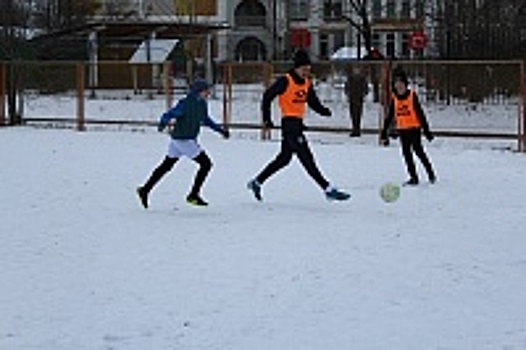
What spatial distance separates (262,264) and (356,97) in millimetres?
13831

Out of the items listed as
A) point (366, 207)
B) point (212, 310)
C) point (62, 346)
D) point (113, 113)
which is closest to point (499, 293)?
point (212, 310)

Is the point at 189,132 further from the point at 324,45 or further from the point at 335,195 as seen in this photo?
the point at 324,45

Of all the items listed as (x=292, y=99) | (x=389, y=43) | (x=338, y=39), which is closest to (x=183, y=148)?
(x=292, y=99)

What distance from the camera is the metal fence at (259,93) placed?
21.0m

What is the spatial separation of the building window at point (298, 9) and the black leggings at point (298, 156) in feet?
246

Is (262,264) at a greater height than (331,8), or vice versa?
(331,8)

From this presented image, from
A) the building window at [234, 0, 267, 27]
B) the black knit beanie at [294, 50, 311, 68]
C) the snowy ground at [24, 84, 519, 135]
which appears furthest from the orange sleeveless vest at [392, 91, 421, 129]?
the building window at [234, 0, 267, 27]

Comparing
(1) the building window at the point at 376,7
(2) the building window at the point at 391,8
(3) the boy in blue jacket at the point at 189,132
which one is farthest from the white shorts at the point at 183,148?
(2) the building window at the point at 391,8

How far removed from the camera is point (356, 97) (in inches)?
851

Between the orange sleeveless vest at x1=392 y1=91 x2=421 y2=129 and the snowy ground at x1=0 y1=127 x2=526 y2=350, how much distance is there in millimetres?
868

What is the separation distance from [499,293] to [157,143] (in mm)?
14302

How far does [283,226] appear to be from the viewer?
10.0 meters

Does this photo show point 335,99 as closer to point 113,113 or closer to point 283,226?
point 113,113

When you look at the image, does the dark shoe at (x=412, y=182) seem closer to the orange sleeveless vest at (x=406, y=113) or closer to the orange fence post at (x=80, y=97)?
the orange sleeveless vest at (x=406, y=113)
